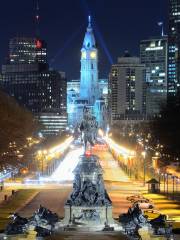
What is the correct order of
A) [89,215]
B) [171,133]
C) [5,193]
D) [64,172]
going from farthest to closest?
[64,172], [171,133], [5,193], [89,215]

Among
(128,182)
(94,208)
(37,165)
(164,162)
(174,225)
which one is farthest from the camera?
(37,165)

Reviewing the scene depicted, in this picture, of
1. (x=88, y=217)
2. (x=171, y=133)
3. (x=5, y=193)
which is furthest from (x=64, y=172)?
(x=88, y=217)

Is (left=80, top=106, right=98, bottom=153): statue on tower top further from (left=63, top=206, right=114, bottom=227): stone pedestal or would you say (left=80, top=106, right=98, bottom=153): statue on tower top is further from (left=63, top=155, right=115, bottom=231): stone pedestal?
(left=63, top=206, right=114, bottom=227): stone pedestal

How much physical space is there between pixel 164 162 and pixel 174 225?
60.1 meters

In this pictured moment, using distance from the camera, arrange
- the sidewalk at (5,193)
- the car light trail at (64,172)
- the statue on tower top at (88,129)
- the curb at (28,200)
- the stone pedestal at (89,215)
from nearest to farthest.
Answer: the stone pedestal at (89,215)
the statue on tower top at (88,129)
the curb at (28,200)
the sidewalk at (5,193)
the car light trail at (64,172)

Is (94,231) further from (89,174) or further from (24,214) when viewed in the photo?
(24,214)

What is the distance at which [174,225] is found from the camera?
4509 centimetres

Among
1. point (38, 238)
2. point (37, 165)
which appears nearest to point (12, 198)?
point (38, 238)

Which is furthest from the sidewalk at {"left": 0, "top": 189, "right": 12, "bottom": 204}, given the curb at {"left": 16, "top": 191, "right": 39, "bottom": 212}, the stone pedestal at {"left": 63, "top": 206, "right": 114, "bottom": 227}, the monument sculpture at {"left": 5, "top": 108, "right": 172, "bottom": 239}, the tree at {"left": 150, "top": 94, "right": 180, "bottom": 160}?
the stone pedestal at {"left": 63, "top": 206, "right": 114, "bottom": 227}

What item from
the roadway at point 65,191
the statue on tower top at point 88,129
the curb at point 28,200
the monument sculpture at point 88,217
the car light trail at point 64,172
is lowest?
the curb at point 28,200

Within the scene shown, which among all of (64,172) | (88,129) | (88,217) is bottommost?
(64,172)

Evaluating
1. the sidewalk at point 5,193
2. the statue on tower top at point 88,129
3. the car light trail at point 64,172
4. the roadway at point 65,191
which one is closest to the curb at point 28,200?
the roadway at point 65,191

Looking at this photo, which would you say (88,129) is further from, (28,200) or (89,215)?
(28,200)

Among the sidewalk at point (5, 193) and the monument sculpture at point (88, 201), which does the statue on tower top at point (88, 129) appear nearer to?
the monument sculpture at point (88, 201)
